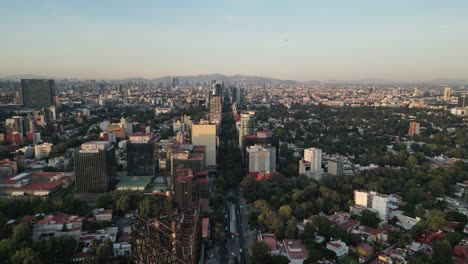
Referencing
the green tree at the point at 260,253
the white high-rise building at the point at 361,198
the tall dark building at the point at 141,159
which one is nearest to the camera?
the green tree at the point at 260,253

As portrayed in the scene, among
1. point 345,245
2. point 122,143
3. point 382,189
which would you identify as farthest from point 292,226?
point 122,143

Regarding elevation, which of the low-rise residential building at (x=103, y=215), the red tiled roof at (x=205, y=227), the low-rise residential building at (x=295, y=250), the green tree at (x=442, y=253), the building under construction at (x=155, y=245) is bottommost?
the low-rise residential building at (x=295, y=250)

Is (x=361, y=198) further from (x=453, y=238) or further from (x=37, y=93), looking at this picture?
(x=37, y=93)

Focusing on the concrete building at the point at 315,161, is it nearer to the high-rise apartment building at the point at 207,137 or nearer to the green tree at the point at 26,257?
the high-rise apartment building at the point at 207,137

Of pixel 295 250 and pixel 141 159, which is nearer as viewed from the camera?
pixel 295 250

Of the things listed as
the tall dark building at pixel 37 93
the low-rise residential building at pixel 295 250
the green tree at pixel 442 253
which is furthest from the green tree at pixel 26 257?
the tall dark building at pixel 37 93

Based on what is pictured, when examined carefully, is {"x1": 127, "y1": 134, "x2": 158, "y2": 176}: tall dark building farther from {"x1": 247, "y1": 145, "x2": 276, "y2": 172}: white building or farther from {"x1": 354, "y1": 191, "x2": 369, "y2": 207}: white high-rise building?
{"x1": 354, "y1": 191, "x2": 369, "y2": 207}: white high-rise building

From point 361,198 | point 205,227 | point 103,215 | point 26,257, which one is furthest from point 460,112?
point 26,257
